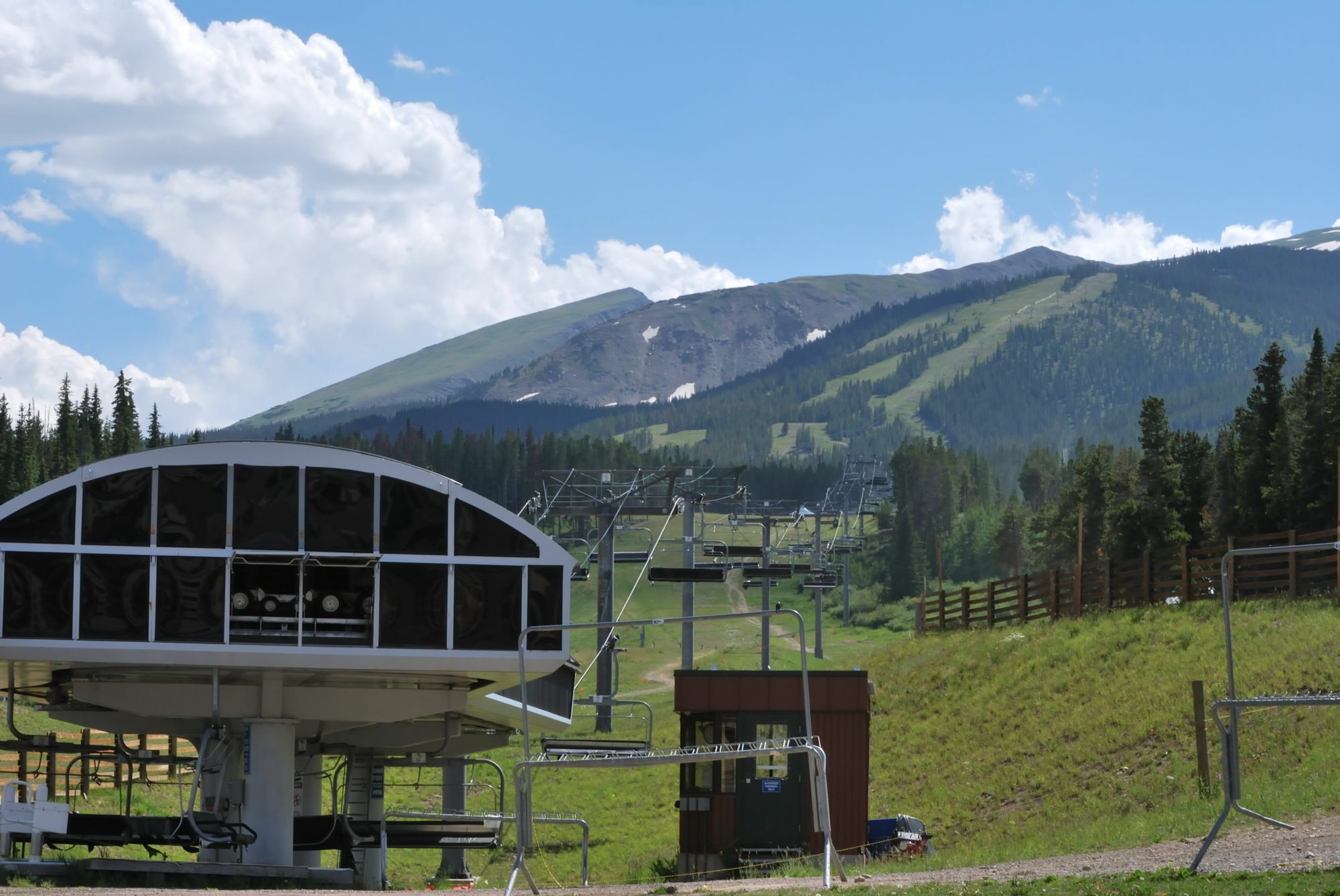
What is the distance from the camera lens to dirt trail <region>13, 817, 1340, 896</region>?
1563 cm

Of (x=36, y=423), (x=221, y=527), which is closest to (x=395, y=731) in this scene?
(x=221, y=527)

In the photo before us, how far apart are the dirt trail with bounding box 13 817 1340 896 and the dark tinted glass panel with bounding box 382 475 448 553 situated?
319 inches

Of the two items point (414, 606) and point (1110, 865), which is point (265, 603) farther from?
point (1110, 865)

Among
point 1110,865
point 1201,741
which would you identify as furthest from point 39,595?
point 1201,741

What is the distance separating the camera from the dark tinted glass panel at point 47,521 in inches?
938

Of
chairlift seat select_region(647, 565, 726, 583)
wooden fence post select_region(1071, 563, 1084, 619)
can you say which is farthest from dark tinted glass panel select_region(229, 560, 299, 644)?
wooden fence post select_region(1071, 563, 1084, 619)

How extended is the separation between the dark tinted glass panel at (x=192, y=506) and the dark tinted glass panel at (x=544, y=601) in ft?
16.6

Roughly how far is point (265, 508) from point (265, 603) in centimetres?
176

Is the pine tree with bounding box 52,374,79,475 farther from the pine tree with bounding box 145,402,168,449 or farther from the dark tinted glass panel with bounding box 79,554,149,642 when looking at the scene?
the dark tinted glass panel with bounding box 79,554,149,642

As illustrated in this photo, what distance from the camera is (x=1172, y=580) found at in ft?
126

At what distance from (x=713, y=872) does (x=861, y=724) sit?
140 inches

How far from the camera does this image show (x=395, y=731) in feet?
103

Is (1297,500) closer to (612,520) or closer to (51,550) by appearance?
(612,520)

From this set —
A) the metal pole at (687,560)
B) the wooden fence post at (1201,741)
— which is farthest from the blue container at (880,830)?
the metal pole at (687,560)
